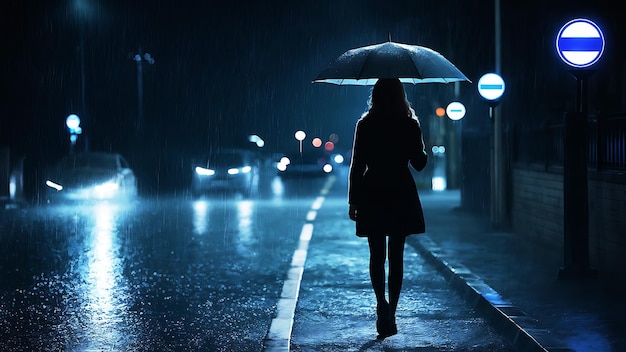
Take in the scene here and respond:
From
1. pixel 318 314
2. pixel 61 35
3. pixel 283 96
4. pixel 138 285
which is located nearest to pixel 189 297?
pixel 138 285

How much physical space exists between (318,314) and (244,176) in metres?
18.8

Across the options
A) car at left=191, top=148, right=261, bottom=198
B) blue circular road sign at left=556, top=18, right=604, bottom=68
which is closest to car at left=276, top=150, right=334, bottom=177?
car at left=191, top=148, right=261, bottom=198

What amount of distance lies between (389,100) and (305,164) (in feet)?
118

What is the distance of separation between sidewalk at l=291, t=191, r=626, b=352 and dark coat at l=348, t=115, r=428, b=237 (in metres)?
0.87

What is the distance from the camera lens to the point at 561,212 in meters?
11.0

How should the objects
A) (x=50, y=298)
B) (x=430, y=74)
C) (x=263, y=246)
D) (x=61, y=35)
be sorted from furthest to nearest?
(x=61, y=35)
(x=263, y=246)
(x=50, y=298)
(x=430, y=74)

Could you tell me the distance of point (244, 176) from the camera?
2614 cm

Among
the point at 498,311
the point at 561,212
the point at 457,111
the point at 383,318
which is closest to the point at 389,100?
the point at 383,318

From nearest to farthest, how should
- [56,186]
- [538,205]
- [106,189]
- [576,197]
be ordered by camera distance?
1. [576,197]
2. [538,205]
3. [56,186]
4. [106,189]

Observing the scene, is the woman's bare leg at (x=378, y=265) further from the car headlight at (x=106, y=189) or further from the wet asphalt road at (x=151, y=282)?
the car headlight at (x=106, y=189)

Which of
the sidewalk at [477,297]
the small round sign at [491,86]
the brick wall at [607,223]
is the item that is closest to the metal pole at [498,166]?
the small round sign at [491,86]

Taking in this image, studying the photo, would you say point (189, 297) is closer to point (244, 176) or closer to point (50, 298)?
point (50, 298)

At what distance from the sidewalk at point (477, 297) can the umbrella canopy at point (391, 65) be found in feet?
6.43

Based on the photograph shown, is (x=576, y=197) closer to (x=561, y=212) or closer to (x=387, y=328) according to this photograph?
(x=561, y=212)
